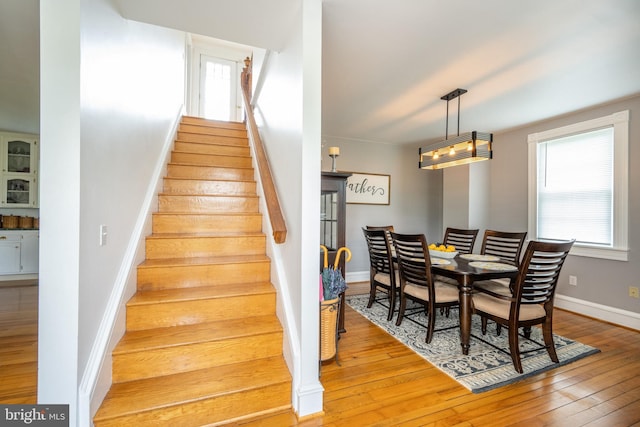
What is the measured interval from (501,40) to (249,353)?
9.20 ft

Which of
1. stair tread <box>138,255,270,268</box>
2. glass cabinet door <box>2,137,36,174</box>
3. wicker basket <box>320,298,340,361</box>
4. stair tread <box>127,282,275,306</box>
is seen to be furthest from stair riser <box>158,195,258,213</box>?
glass cabinet door <box>2,137,36,174</box>

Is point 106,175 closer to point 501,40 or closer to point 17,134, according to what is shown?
point 501,40

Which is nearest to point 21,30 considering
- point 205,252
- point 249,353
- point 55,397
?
point 205,252

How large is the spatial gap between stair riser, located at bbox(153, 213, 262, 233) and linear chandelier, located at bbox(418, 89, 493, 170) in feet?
6.35

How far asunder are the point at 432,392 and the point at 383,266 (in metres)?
1.50

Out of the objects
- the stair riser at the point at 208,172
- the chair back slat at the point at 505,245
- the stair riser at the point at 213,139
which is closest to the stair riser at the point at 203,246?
the stair riser at the point at 208,172

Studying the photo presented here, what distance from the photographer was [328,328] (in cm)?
204

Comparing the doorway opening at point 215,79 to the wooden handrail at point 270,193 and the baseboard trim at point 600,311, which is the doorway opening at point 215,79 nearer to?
the wooden handrail at point 270,193

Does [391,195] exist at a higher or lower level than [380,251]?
higher

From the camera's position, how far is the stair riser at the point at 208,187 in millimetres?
2742

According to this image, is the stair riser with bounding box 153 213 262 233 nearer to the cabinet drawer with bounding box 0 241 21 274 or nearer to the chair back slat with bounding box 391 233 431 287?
the chair back slat with bounding box 391 233 431 287

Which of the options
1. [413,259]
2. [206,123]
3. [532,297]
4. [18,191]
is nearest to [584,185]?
[532,297]

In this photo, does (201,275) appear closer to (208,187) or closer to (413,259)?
(208,187)

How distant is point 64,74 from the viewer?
3.92 ft
